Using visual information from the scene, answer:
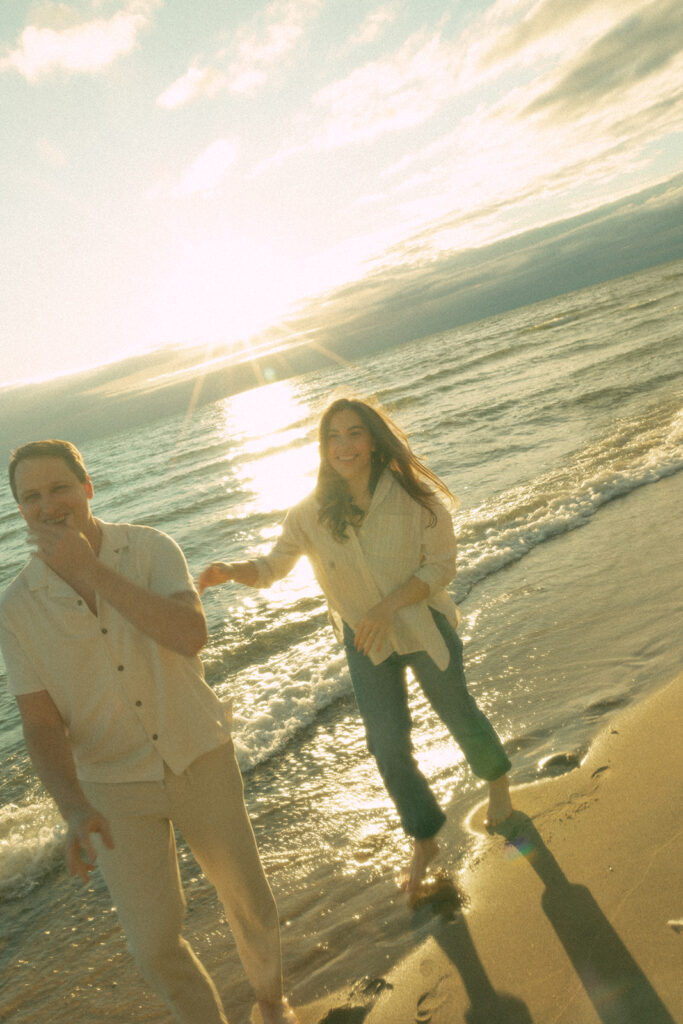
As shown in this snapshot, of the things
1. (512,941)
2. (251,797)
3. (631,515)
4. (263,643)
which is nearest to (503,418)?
(631,515)

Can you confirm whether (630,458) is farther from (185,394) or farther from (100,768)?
(185,394)

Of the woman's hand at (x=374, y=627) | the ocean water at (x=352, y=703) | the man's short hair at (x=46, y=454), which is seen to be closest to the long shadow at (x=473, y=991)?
A: the ocean water at (x=352, y=703)

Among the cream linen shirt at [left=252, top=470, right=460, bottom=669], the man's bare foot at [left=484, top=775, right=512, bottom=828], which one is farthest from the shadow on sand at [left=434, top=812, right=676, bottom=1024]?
the cream linen shirt at [left=252, top=470, right=460, bottom=669]

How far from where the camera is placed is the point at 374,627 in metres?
3.18

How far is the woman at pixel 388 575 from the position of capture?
338cm

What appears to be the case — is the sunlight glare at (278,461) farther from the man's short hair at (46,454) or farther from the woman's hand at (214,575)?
the man's short hair at (46,454)

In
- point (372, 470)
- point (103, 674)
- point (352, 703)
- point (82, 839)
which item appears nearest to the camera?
point (82, 839)

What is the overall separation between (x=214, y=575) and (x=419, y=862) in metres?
1.74

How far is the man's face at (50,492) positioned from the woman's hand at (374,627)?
4.17ft

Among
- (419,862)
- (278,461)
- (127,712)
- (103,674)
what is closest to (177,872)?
(127,712)

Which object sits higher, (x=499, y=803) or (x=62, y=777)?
(x=62, y=777)

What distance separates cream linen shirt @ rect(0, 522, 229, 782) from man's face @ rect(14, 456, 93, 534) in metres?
0.15

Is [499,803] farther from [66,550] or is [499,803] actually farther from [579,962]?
[66,550]

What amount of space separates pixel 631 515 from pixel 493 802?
18.6 ft
